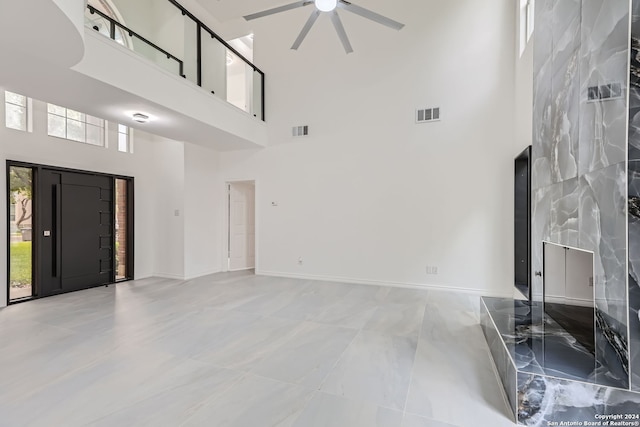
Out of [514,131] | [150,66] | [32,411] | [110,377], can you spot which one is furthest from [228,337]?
[514,131]

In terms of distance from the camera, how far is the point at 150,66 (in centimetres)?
364

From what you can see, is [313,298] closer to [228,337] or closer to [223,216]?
[228,337]

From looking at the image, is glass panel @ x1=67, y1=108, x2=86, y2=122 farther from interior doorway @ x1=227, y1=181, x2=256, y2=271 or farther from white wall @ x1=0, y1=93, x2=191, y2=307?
interior doorway @ x1=227, y1=181, x2=256, y2=271

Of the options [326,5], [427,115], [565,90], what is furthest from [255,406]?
[427,115]

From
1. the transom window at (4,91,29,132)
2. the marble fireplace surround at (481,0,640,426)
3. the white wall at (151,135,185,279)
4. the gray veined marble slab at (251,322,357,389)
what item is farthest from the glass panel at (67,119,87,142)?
the marble fireplace surround at (481,0,640,426)

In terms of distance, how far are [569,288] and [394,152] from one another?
3271mm

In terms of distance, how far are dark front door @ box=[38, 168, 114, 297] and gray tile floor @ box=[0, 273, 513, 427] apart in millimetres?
661

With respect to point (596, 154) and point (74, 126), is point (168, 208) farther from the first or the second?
point (596, 154)

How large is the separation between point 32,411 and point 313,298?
3.24m

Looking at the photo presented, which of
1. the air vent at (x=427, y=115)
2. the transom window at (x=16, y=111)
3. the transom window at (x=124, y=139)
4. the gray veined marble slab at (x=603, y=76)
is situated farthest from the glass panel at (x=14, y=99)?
the gray veined marble slab at (x=603, y=76)

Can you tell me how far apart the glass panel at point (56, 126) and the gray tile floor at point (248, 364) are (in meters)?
2.78

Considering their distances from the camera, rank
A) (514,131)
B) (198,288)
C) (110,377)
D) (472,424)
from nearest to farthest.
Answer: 1. (472,424)
2. (110,377)
3. (514,131)
4. (198,288)

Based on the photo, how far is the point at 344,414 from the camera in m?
1.90

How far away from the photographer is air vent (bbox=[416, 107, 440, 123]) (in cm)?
504
